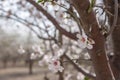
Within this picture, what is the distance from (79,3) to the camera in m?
1.75

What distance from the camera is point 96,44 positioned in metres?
1.83

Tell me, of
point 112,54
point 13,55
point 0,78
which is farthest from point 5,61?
point 112,54

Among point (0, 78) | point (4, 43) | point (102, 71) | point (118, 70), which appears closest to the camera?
point (102, 71)

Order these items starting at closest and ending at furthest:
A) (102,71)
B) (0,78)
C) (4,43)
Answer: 1. (102,71)
2. (0,78)
3. (4,43)

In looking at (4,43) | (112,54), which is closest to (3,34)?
(4,43)

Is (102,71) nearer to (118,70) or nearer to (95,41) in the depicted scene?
(95,41)

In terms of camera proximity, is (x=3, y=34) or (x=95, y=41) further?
(x=3, y=34)

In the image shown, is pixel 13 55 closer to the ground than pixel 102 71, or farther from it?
closer to the ground

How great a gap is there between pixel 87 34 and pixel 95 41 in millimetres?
55

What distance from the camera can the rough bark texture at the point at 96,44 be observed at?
69.4 inches

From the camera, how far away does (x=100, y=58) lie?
185cm

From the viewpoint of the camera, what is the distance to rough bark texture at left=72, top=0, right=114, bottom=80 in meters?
1.76

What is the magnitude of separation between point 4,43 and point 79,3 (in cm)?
3790

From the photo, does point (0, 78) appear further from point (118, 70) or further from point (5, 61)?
point (118, 70)
